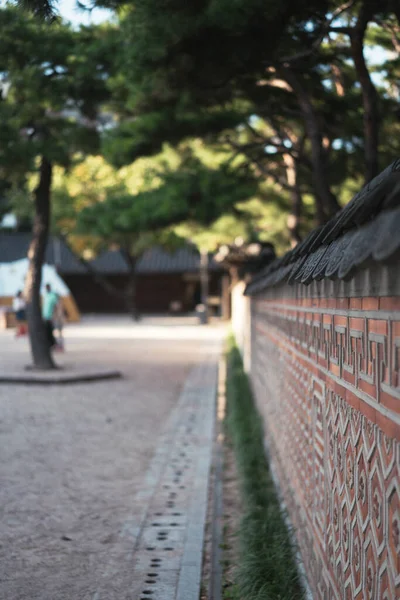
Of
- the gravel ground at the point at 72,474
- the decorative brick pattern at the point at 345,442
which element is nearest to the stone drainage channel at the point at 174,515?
the gravel ground at the point at 72,474

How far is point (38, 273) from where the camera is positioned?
16453 millimetres

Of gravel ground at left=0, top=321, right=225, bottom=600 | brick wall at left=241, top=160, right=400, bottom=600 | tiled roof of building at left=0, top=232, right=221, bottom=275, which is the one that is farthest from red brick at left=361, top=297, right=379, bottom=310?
tiled roof of building at left=0, top=232, right=221, bottom=275

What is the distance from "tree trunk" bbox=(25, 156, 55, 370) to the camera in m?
16.3

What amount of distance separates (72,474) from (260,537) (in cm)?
308

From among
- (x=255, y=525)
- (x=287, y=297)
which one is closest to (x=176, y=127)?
(x=287, y=297)

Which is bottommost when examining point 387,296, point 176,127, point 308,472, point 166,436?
point 166,436

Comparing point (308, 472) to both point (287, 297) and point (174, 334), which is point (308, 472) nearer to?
point (287, 297)

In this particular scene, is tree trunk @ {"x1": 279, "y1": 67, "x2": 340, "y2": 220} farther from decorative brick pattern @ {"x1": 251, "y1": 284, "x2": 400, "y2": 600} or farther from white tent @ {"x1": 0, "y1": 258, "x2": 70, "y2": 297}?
white tent @ {"x1": 0, "y1": 258, "x2": 70, "y2": 297}

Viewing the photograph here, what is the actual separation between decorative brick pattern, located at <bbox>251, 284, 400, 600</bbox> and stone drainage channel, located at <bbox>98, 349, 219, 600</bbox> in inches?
27.6

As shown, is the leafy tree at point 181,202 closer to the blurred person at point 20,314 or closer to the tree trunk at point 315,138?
the tree trunk at point 315,138

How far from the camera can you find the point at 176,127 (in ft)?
40.8

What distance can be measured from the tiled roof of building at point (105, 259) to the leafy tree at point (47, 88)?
3640cm

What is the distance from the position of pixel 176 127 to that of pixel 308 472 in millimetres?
8368

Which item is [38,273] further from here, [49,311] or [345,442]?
[345,442]
